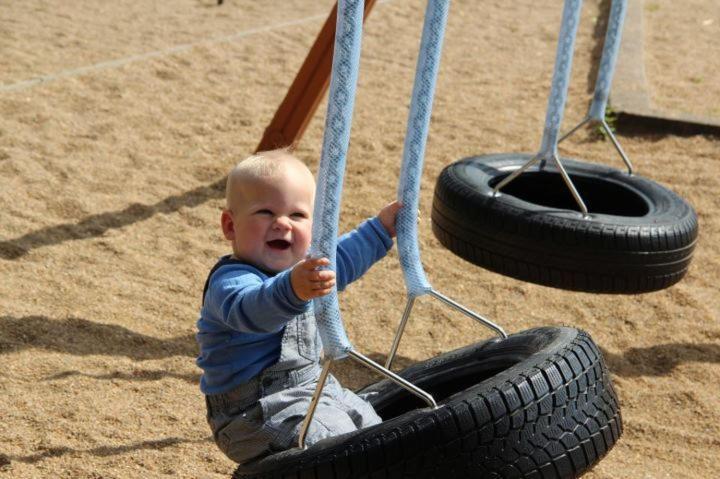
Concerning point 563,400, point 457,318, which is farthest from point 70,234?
point 563,400

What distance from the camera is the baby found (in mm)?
2295

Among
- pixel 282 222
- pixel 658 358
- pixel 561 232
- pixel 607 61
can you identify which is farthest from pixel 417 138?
pixel 658 358

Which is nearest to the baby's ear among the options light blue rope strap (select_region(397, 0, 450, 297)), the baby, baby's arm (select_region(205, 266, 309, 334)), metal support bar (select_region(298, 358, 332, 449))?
the baby

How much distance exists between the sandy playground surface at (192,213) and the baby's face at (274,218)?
0.82 metres

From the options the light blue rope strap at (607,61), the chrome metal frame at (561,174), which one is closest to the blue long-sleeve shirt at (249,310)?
the chrome metal frame at (561,174)

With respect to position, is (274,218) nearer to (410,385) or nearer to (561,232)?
(410,385)

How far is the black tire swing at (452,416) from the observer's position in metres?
1.99

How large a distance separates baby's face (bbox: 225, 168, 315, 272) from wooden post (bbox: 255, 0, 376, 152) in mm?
2397

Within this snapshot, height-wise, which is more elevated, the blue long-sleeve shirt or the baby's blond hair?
the baby's blond hair

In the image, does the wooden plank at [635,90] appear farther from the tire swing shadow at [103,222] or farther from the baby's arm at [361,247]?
the baby's arm at [361,247]

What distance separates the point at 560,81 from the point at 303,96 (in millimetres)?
1755

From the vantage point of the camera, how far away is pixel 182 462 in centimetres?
295

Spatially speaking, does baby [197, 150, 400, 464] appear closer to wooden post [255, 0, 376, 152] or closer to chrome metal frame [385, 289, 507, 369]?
chrome metal frame [385, 289, 507, 369]

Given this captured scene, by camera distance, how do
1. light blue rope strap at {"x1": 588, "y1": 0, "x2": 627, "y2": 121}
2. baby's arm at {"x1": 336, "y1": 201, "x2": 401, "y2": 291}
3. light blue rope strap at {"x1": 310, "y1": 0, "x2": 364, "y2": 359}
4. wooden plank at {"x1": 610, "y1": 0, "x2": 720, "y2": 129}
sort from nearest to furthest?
light blue rope strap at {"x1": 310, "y1": 0, "x2": 364, "y2": 359} → baby's arm at {"x1": 336, "y1": 201, "x2": 401, "y2": 291} → light blue rope strap at {"x1": 588, "y1": 0, "x2": 627, "y2": 121} → wooden plank at {"x1": 610, "y1": 0, "x2": 720, "y2": 129}
